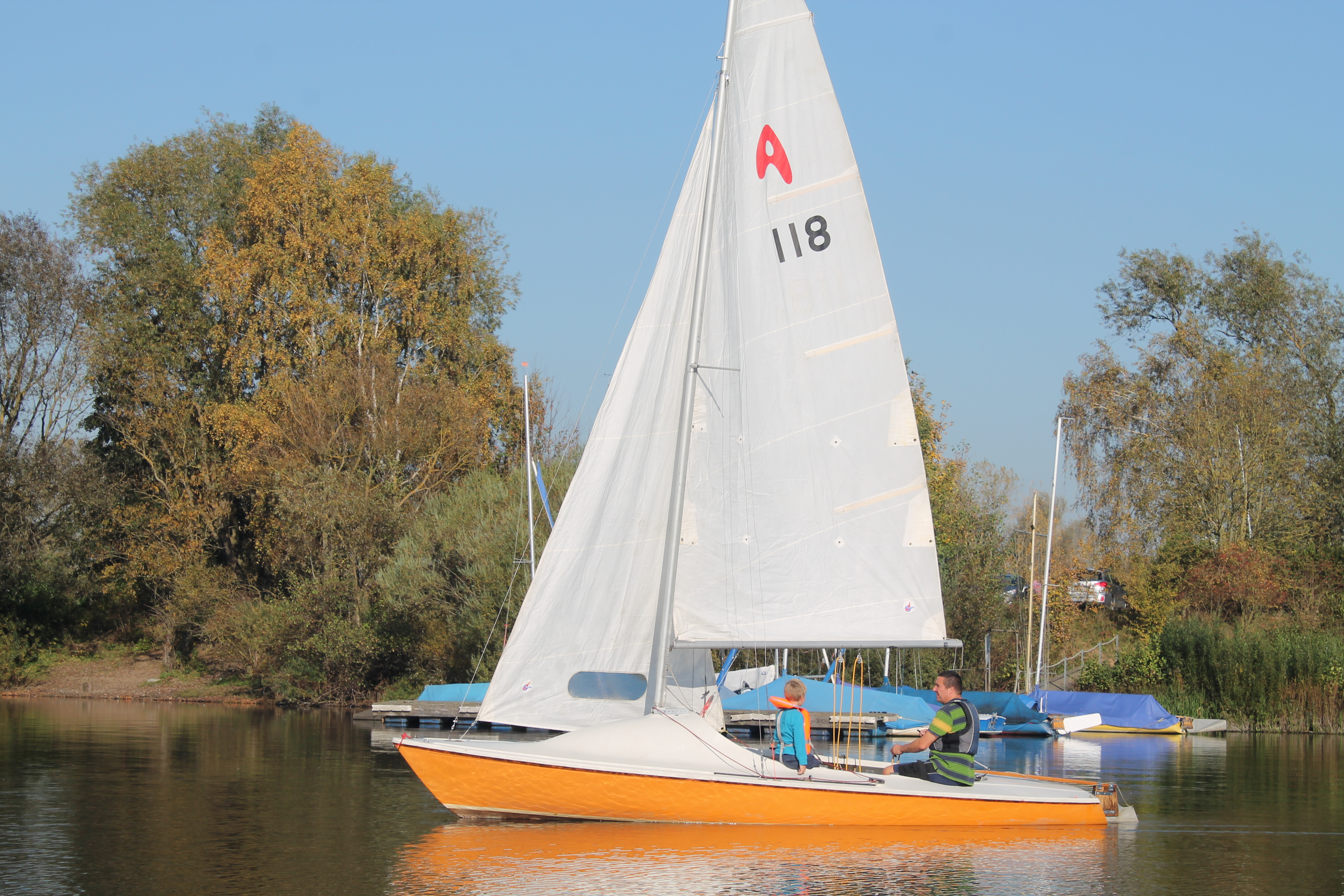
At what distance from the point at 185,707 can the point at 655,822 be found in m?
28.1

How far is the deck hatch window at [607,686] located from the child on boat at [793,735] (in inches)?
65.9

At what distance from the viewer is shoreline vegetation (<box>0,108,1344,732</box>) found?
39.2m

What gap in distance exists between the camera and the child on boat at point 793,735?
1448 centimetres

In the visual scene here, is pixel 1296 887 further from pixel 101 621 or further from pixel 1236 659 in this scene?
pixel 101 621

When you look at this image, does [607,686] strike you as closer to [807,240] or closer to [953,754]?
[953,754]

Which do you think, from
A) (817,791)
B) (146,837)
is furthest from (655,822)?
(146,837)

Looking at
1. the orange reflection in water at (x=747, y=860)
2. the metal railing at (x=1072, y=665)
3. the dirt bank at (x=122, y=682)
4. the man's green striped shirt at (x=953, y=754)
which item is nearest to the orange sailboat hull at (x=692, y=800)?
the orange reflection in water at (x=747, y=860)

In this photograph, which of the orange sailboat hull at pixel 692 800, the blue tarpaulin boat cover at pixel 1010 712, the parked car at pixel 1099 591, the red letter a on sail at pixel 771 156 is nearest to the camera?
the orange sailboat hull at pixel 692 800

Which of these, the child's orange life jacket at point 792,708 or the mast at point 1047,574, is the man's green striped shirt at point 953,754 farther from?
the mast at point 1047,574

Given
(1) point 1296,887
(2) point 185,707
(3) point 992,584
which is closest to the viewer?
(1) point 1296,887

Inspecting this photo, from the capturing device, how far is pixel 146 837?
1448 centimetres

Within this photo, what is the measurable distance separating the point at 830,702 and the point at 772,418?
1560 cm

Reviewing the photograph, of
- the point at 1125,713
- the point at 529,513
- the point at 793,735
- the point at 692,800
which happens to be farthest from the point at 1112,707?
the point at 692,800

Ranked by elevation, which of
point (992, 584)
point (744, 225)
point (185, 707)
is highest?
point (744, 225)
